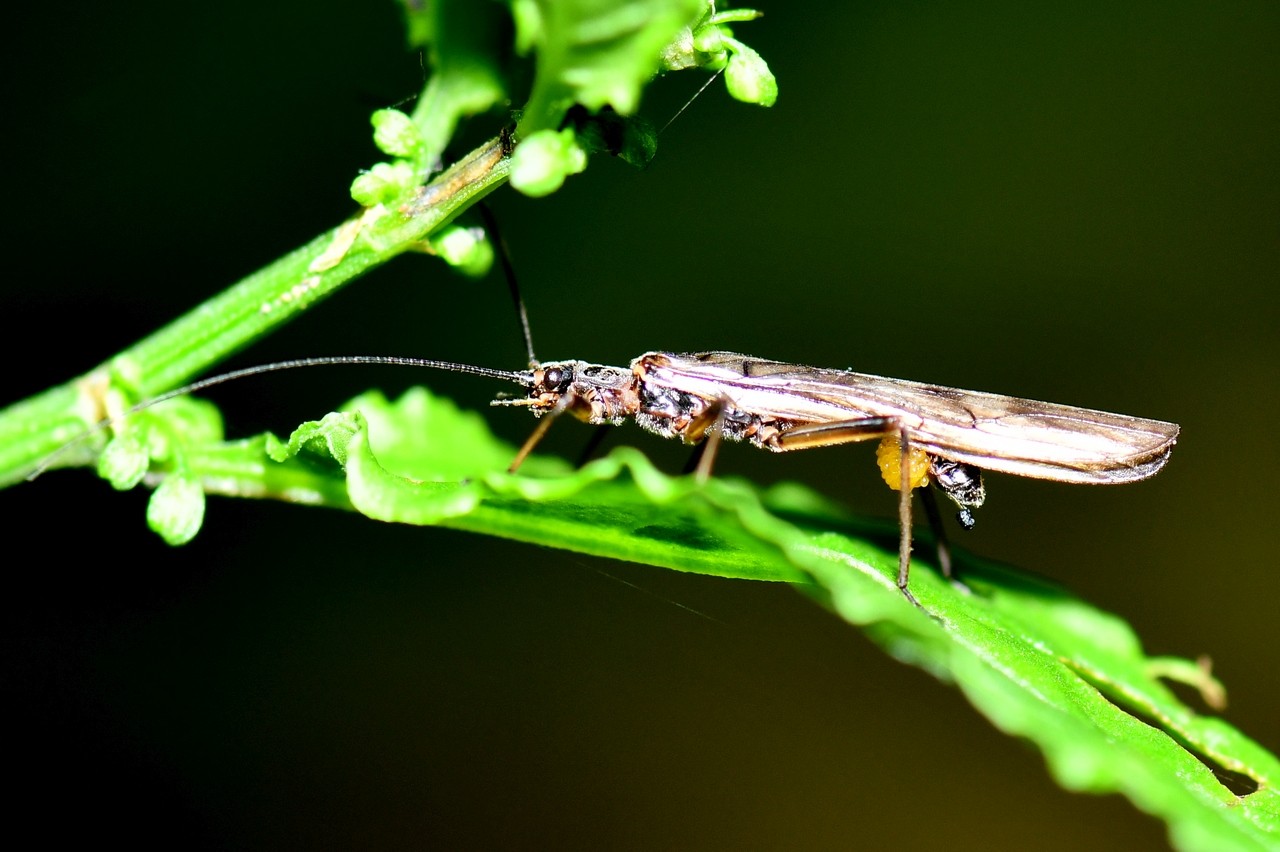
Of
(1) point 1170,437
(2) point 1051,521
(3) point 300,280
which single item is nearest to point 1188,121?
(2) point 1051,521

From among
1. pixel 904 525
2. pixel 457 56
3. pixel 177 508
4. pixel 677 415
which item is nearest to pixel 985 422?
pixel 904 525

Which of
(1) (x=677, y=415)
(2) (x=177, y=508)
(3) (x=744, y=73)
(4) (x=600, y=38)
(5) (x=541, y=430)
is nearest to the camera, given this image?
(4) (x=600, y=38)

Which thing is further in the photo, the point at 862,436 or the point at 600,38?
the point at 862,436

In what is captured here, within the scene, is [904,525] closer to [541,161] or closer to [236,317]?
[541,161]

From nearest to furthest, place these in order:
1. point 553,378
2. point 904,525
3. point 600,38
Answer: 1. point 600,38
2. point 904,525
3. point 553,378

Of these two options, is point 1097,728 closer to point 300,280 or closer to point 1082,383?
point 300,280

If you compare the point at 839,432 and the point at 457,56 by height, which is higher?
the point at 839,432

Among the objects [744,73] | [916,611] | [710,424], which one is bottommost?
[916,611]
